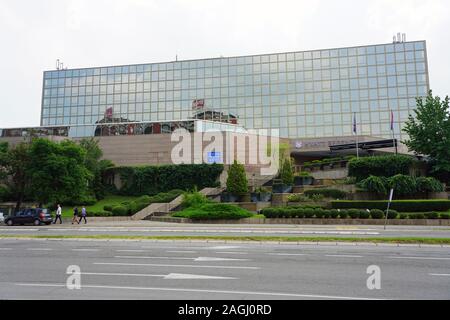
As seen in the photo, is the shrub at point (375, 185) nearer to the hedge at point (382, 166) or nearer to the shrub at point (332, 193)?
the shrub at point (332, 193)

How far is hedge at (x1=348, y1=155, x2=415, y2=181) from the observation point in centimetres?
4144

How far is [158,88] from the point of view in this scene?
8625 centimetres

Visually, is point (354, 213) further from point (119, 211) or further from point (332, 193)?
point (119, 211)

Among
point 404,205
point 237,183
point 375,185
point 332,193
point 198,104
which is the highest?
point 198,104

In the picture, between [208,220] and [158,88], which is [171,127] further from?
[158,88]

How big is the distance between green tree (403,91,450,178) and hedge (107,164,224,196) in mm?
22749

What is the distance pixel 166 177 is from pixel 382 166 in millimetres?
26476

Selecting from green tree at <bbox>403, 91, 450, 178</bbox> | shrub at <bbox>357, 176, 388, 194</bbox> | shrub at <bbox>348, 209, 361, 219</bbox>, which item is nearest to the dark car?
shrub at <bbox>348, 209, 361, 219</bbox>

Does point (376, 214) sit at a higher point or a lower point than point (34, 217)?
higher

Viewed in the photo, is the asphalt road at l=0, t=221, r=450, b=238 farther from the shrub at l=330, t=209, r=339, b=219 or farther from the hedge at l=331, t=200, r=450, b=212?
the hedge at l=331, t=200, r=450, b=212

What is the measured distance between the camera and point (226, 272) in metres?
11.3

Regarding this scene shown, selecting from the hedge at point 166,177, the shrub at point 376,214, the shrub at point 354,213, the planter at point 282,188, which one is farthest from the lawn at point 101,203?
the shrub at point 376,214

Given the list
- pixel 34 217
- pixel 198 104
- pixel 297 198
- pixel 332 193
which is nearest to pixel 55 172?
pixel 34 217
